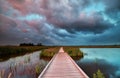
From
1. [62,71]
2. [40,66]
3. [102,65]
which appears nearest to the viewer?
[62,71]

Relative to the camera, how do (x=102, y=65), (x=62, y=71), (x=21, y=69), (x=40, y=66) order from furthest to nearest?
1. (x=102, y=65)
2. (x=40, y=66)
3. (x=21, y=69)
4. (x=62, y=71)

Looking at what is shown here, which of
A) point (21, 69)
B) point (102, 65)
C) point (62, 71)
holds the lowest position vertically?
point (21, 69)

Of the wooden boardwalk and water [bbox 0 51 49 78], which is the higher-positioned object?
the wooden boardwalk

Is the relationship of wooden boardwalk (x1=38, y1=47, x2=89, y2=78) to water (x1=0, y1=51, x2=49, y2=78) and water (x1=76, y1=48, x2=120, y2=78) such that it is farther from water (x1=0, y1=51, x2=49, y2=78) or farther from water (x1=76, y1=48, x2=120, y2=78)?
water (x1=76, y1=48, x2=120, y2=78)

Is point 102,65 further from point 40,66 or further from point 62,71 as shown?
point 62,71

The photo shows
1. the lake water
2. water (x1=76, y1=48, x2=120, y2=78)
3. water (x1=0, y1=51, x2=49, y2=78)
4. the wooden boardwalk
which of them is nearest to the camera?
the wooden boardwalk

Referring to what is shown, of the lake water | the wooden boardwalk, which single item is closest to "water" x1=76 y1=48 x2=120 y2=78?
the lake water

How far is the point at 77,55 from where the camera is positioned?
27344mm

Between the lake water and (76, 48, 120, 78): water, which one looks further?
(76, 48, 120, 78): water

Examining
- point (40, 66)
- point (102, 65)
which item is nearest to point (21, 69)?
point (40, 66)

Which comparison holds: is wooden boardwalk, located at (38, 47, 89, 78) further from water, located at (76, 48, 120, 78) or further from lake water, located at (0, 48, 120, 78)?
water, located at (76, 48, 120, 78)

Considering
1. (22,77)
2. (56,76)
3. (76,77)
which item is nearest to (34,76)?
(22,77)

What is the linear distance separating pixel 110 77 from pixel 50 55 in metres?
15.4

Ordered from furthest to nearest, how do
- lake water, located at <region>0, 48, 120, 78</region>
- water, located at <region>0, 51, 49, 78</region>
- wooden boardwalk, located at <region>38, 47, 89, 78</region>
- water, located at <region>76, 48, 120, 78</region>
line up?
water, located at <region>76, 48, 120, 78</region> → lake water, located at <region>0, 48, 120, 78</region> → water, located at <region>0, 51, 49, 78</region> → wooden boardwalk, located at <region>38, 47, 89, 78</region>
